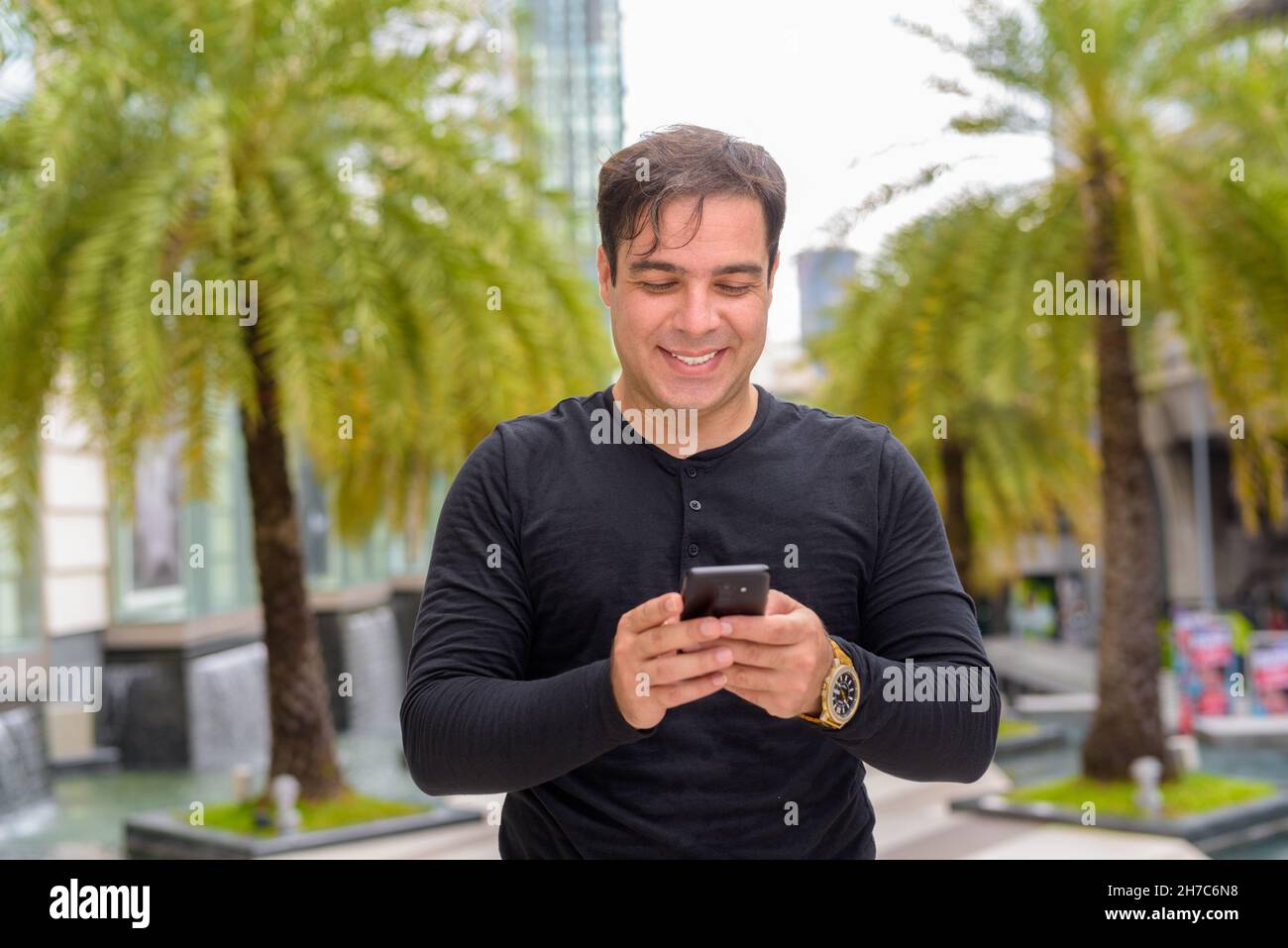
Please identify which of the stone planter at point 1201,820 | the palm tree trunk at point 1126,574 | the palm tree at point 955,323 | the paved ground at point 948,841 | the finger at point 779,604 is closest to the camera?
the finger at point 779,604

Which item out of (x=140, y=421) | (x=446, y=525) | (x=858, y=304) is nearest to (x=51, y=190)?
(x=140, y=421)

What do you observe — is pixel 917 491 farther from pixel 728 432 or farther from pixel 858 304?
pixel 858 304

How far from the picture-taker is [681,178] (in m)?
1.77

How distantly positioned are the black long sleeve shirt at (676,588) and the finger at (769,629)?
0.70 feet

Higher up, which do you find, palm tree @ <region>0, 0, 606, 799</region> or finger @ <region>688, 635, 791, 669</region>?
palm tree @ <region>0, 0, 606, 799</region>

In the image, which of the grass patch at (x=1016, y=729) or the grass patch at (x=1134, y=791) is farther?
the grass patch at (x=1016, y=729)

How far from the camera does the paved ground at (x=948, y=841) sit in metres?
8.76

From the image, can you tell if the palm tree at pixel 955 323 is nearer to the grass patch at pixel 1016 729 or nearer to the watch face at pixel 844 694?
the grass patch at pixel 1016 729

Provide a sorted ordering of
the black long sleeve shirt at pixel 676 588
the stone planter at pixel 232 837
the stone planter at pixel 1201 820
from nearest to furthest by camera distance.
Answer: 1. the black long sleeve shirt at pixel 676 588
2. the stone planter at pixel 232 837
3. the stone planter at pixel 1201 820

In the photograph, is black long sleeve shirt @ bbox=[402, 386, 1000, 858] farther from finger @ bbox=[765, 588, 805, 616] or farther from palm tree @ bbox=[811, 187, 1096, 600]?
palm tree @ bbox=[811, 187, 1096, 600]

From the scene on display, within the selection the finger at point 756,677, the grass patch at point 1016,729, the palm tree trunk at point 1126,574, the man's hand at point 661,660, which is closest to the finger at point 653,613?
the man's hand at point 661,660

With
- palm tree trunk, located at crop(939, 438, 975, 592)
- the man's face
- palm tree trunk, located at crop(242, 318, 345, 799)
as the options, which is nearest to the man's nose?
the man's face

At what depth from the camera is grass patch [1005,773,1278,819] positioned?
9.70 metres

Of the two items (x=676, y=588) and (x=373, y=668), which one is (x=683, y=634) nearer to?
(x=676, y=588)
